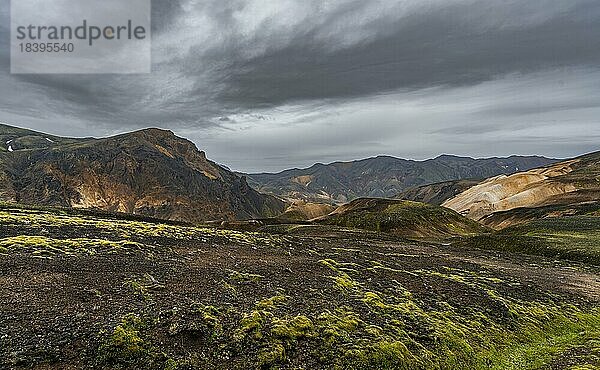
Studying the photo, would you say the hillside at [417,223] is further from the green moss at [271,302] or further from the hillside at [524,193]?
the green moss at [271,302]

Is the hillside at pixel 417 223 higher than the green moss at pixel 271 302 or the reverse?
the reverse

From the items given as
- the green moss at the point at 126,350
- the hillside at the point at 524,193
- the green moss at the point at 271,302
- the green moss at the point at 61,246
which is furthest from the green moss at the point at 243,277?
the hillside at the point at 524,193

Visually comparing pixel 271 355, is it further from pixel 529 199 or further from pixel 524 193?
pixel 524 193

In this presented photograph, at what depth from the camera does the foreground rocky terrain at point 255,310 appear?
16.1m

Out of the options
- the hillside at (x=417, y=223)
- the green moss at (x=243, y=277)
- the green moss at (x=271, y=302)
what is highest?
the green moss at (x=243, y=277)

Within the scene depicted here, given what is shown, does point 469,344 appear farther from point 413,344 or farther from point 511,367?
point 413,344

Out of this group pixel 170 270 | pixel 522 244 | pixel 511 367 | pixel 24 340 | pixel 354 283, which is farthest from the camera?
pixel 522 244

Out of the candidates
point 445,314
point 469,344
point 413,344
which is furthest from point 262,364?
point 445,314

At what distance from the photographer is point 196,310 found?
19.4 meters

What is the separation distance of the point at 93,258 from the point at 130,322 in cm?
1106

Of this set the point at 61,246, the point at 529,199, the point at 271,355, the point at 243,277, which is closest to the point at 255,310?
the point at 271,355

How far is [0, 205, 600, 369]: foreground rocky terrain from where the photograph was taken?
635 inches

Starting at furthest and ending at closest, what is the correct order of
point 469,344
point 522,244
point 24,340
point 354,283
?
point 522,244 → point 354,283 → point 469,344 → point 24,340

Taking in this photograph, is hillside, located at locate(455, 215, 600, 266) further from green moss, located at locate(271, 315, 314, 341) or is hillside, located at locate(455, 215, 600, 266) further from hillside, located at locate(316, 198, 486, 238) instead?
green moss, located at locate(271, 315, 314, 341)
